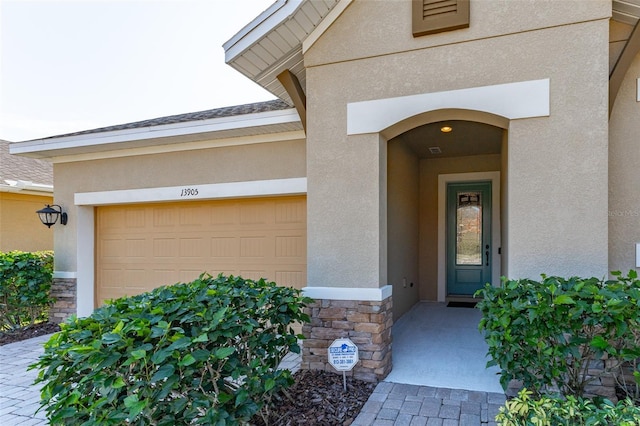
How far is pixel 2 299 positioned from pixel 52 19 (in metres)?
5.25

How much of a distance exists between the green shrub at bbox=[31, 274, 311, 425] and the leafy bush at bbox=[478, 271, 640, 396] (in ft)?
6.31

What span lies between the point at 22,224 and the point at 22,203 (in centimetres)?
59

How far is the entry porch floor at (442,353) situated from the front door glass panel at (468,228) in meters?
1.48

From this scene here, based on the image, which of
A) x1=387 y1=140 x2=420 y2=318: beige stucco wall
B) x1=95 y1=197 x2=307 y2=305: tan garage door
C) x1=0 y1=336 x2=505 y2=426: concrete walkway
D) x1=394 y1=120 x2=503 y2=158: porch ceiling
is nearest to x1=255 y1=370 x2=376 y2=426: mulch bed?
x1=0 y1=336 x2=505 y2=426: concrete walkway

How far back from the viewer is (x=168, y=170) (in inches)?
263

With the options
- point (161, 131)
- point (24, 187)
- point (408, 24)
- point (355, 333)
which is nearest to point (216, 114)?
point (161, 131)

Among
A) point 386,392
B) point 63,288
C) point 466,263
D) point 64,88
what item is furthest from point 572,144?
point 64,88

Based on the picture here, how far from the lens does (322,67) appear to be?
4.52 meters

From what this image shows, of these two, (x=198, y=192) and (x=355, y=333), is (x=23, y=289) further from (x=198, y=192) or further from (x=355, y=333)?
(x=355, y=333)

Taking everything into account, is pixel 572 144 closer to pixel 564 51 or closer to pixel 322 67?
pixel 564 51

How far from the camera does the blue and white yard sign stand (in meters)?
3.80

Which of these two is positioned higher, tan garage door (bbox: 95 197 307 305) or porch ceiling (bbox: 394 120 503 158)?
porch ceiling (bbox: 394 120 503 158)

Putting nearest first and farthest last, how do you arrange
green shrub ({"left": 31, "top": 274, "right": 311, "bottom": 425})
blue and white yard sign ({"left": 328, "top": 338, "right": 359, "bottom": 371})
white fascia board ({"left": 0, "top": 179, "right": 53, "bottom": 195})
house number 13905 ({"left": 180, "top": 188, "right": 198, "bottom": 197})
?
green shrub ({"left": 31, "top": 274, "right": 311, "bottom": 425})
blue and white yard sign ({"left": 328, "top": 338, "right": 359, "bottom": 371})
house number 13905 ({"left": 180, "top": 188, "right": 198, "bottom": 197})
white fascia board ({"left": 0, "top": 179, "right": 53, "bottom": 195})

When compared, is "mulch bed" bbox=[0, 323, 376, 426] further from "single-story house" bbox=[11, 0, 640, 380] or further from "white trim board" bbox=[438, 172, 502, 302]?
"white trim board" bbox=[438, 172, 502, 302]
